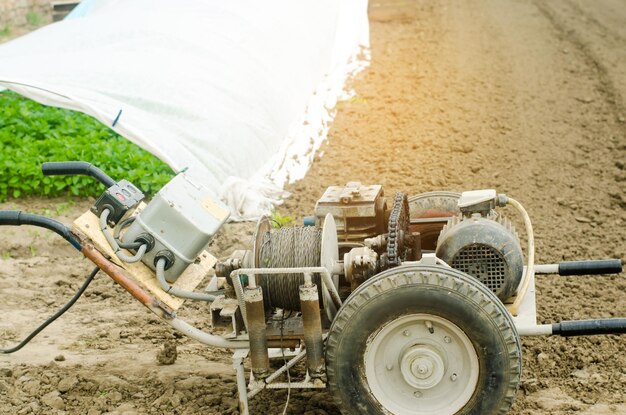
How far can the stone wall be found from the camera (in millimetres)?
15891

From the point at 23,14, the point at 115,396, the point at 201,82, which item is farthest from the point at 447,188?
the point at 23,14

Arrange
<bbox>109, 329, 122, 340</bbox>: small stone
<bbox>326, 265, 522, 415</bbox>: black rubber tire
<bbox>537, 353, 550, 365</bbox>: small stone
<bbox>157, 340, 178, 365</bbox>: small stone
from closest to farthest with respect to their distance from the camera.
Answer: <bbox>326, 265, 522, 415</bbox>: black rubber tire, <bbox>537, 353, 550, 365</bbox>: small stone, <bbox>157, 340, 178, 365</bbox>: small stone, <bbox>109, 329, 122, 340</bbox>: small stone

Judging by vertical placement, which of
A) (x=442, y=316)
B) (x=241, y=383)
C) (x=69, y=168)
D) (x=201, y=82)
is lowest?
(x=241, y=383)

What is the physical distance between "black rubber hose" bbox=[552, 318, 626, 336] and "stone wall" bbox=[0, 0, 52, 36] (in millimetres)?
13522

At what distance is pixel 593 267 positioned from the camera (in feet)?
16.0

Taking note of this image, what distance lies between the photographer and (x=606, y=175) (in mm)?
8453

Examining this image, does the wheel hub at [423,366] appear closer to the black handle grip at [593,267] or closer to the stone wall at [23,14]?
the black handle grip at [593,267]

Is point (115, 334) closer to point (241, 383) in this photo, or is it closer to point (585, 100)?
point (241, 383)

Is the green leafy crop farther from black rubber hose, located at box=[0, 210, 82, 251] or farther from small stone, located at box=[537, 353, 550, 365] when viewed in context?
small stone, located at box=[537, 353, 550, 365]

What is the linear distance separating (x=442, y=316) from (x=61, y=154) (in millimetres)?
5155

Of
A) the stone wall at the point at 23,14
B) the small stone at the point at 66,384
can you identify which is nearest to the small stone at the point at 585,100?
the small stone at the point at 66,384

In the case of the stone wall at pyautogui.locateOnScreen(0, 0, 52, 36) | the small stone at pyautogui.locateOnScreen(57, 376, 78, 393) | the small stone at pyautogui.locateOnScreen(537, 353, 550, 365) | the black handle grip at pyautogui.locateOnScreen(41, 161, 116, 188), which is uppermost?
the stone wall at pyautogui.locateOnScreen(0, 0, 52, 36)

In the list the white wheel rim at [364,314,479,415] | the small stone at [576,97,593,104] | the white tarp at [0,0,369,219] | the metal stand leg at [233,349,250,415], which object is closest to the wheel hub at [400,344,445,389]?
the white wheel rim at [364,314,479,415]

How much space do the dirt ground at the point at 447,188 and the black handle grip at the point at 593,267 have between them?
57 cm
